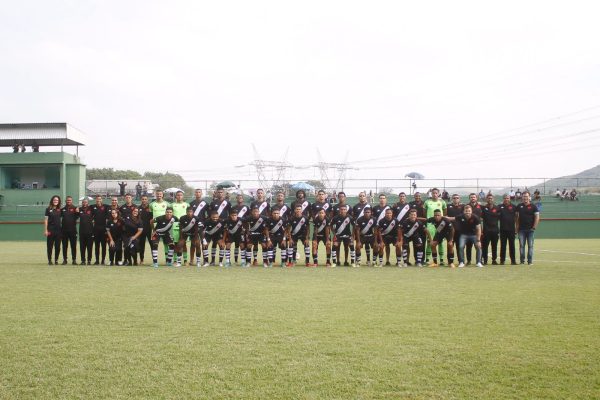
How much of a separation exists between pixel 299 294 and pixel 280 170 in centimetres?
4270

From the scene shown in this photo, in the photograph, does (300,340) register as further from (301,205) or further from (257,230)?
(301,205)

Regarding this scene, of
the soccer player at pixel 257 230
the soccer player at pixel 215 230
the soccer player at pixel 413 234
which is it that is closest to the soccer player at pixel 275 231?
the soccer player at pixel 257 230

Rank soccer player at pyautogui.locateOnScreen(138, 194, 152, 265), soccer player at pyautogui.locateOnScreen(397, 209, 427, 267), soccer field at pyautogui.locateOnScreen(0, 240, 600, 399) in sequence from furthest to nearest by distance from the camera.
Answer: soccer player at pyautogui.locateOnScreen(138, 194, 152, 265) → soccer player at pyautogui.locateOnScreen(397, 209, 427, 267) → soccer field at pyautogui.locateOnScreen(0, 240, 600, 399)

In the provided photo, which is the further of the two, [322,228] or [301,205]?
[301,205]

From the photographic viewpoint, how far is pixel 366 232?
1509 centimetres

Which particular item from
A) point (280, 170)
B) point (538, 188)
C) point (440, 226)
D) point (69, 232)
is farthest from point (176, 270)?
point (280, 170)

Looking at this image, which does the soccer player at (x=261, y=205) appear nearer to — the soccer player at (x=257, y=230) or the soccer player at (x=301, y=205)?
the soccer player at (x=257, y=230)

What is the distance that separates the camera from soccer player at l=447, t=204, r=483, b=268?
1466cm

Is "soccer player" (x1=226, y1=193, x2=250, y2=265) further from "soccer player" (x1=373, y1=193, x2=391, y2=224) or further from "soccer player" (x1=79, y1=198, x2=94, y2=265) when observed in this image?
"soccer player" (x1=79, y1=198, x2=94, y2=265)

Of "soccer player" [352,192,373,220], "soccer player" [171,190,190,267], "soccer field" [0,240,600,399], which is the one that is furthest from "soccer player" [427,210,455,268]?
"soccer player" [171,190,190,267]

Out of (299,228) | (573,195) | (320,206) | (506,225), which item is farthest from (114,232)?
(573,195)

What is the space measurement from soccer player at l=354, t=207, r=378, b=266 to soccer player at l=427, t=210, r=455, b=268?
1.41 metres

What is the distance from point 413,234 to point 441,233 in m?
0.74

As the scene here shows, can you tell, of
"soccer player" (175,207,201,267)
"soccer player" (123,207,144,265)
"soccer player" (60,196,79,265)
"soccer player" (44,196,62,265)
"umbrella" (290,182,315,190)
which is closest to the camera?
"soccer player" (175,207,201,267)
